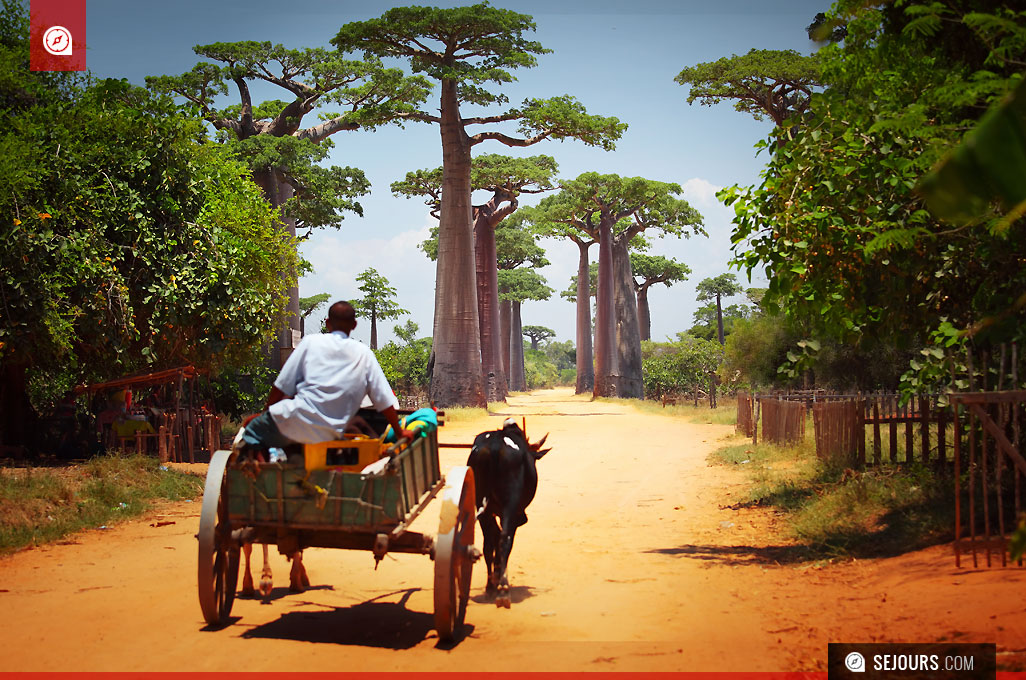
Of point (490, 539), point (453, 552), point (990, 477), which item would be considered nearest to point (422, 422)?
point (453, 552)

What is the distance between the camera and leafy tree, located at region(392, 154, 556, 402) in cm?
3706

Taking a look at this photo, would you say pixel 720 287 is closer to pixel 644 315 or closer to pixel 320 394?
pixel 644 315

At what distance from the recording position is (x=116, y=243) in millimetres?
12891

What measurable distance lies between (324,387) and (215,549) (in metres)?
1.10

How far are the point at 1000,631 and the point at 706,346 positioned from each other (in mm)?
40907

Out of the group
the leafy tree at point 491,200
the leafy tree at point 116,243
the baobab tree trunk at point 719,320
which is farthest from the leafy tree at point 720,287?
the leafy tree at point 116,243

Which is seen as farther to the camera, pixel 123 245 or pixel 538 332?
pixel 538 332

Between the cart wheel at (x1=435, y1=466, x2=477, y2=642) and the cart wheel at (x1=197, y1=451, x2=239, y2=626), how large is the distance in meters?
1.27

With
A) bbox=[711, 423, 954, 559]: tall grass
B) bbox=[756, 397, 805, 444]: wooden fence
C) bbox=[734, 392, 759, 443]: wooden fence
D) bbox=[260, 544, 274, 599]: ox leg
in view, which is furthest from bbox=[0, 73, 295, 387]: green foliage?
bbox=[734, 392, 759, 443]: wooden fence

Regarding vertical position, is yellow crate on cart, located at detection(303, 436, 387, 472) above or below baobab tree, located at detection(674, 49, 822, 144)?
below

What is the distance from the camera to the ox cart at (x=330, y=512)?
15.8 feet

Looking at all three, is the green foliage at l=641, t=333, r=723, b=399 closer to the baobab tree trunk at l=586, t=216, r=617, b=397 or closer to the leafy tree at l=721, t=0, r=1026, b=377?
the baobab tree trunk at l=586, t=216, r=617, b=397

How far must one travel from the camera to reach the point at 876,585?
6.18 metres

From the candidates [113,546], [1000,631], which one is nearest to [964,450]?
[1000,631]
